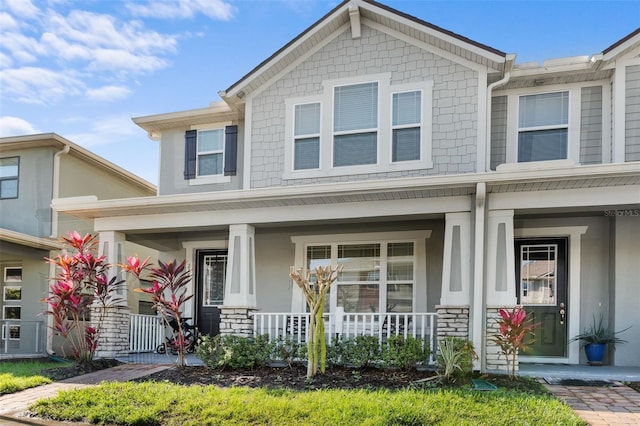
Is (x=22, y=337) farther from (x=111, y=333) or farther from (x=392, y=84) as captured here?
(x=392, y=84)

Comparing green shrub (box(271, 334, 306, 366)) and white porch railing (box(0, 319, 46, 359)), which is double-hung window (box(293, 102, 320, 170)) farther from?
white porch railing (box(0, 319, 46, 359))

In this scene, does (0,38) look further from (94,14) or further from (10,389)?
(10,389)

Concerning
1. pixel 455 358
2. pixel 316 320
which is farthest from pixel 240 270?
pixel 455 358

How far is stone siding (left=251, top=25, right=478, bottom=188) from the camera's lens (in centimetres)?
824

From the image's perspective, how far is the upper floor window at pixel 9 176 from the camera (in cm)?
1133

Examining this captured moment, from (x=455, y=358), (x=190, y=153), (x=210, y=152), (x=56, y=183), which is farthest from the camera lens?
(x=56, y=183)

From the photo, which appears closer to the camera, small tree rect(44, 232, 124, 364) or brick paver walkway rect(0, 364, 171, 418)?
brick paver walkway rect(0, 364, 171, 418)

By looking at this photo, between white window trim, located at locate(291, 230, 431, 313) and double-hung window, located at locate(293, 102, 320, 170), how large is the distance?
148cm

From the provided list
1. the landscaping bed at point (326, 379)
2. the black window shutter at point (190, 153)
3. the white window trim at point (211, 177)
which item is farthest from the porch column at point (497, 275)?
the black window shutter at point (190, 153)

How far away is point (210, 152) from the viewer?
10164 mm

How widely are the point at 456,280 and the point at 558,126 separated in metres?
3.31

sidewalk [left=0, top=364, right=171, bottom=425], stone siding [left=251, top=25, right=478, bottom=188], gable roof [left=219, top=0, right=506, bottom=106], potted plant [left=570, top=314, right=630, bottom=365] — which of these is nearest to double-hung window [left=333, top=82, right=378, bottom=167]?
stone siding [left=251, top=25, right=478, bottom=188]

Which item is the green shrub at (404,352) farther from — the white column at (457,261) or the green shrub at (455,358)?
the white column at (457,261)

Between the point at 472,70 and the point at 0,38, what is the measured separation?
690cm
